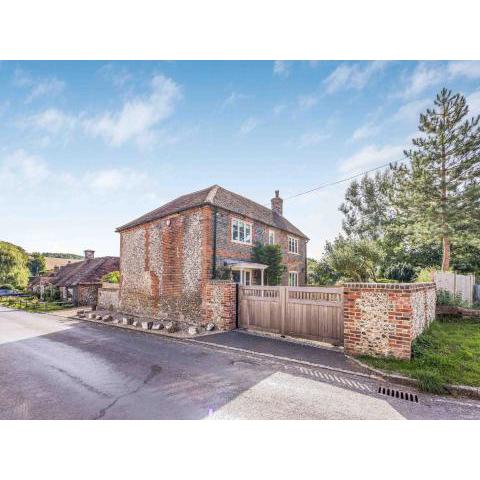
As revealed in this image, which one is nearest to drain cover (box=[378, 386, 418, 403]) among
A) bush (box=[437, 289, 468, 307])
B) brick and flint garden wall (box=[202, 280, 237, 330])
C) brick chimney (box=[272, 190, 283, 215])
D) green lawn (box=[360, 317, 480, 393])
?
green lawn (box=[360, 317, 480, 393])

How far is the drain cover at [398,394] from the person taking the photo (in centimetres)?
470

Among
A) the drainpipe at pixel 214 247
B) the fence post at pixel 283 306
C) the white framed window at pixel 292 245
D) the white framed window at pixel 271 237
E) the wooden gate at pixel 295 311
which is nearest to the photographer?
the wooden gate at pixel 295 311

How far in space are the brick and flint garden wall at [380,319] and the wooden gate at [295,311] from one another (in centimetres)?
79

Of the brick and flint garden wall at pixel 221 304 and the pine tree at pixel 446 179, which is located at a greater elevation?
the pine tree at pixel 446 179

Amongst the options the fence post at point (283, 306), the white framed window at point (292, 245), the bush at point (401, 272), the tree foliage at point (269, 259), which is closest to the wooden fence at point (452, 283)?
the tree foliage at point (269, 259)

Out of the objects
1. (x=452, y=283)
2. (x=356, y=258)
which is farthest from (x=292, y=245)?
(x=452, y=283)

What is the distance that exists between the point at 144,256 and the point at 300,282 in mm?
13270

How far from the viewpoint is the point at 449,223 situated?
16.5 metres

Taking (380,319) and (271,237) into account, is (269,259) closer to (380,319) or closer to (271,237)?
(271,237)

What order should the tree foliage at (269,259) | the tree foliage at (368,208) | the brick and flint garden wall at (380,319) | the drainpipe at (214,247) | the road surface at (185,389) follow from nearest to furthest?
the road surface at (185,389)
the brick and flint garden wall at (380,319)
the drainpipe at (214,247)
the tree foliage at (269,259)
the tree foliage at (368,208)

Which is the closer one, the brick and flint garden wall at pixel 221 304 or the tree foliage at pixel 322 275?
the brick and flint garden wall at pixel 221 304

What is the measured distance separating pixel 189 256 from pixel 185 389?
8.17 m

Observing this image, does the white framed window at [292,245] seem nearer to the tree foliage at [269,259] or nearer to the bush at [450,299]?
the tree foliage at [269,259]

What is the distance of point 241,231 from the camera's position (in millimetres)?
14984
